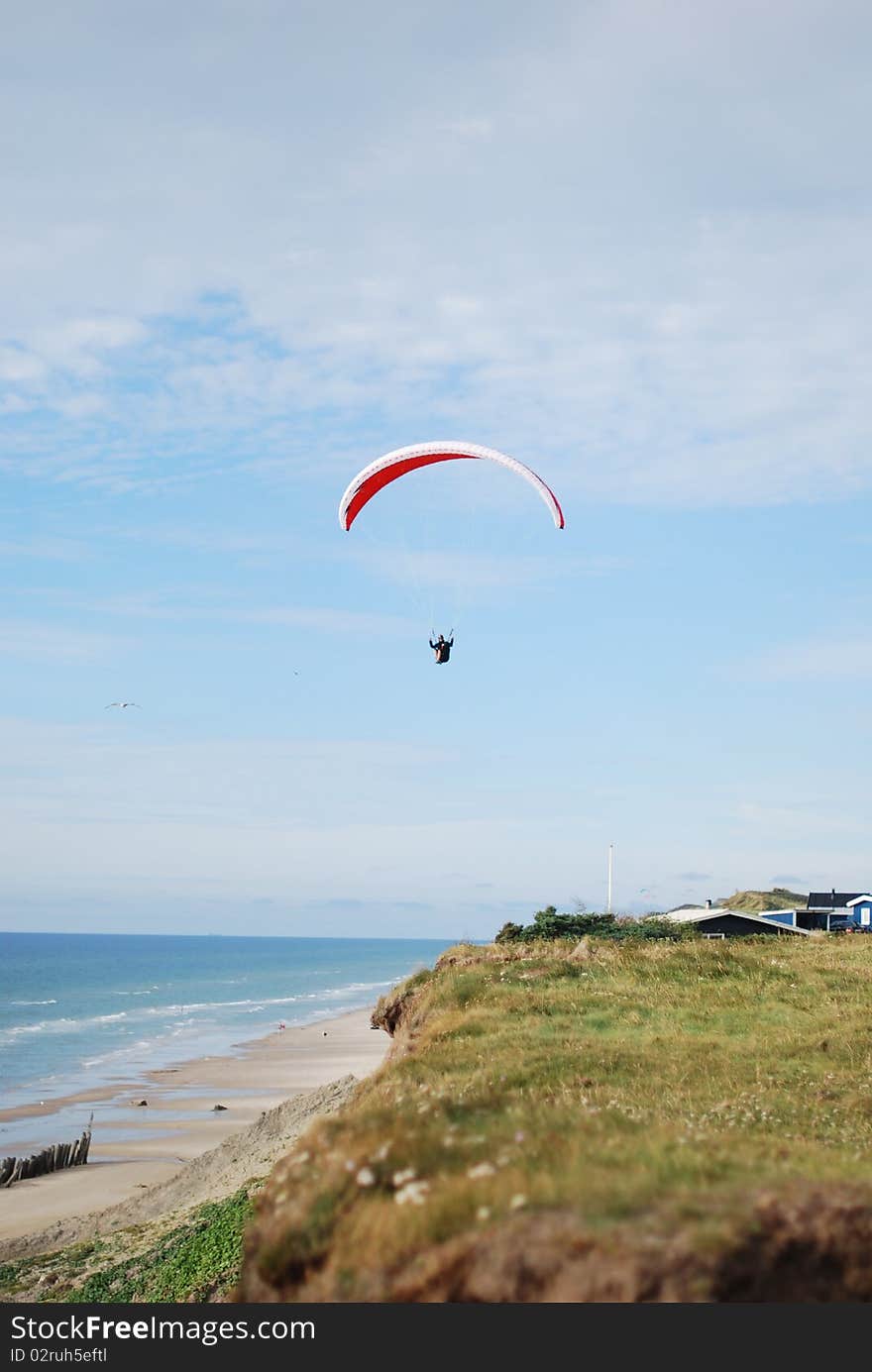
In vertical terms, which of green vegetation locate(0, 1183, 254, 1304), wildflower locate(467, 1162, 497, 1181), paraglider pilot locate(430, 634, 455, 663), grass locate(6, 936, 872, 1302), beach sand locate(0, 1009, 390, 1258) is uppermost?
paraglider pilot locate(430, 634, 455, 663)

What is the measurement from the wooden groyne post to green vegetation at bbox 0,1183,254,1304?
13860mm

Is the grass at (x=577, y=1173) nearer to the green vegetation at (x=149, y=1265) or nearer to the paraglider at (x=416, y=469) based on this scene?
the green vegetation at (x=149, y=1265)

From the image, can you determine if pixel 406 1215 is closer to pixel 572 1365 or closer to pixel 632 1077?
pixel 572 1365

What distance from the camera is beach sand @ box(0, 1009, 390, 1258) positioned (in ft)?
110

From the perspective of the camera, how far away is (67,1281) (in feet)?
79.2

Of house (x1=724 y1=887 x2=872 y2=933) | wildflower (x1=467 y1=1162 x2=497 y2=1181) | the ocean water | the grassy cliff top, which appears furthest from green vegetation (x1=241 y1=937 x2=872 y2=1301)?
the grassy cliff top

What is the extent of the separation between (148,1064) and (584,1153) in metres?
71.3

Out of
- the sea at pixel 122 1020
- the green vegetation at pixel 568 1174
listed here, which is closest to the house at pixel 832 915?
the sea at pixel 122 1020

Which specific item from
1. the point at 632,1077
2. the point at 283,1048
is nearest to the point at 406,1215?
the point at 632,1077

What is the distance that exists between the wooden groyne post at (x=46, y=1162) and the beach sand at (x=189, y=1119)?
0.42m

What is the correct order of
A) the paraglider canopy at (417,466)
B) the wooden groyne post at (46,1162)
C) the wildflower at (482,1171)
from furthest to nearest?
the wooden groyne post at (46,1162)
the paraglider canopy at (417,466)
the wildflower at (482,1171)

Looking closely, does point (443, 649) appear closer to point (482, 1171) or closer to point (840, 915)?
point (482, 1171)

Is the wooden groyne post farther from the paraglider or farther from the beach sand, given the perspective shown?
the paraglider

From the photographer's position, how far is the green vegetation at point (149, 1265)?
20.4m
